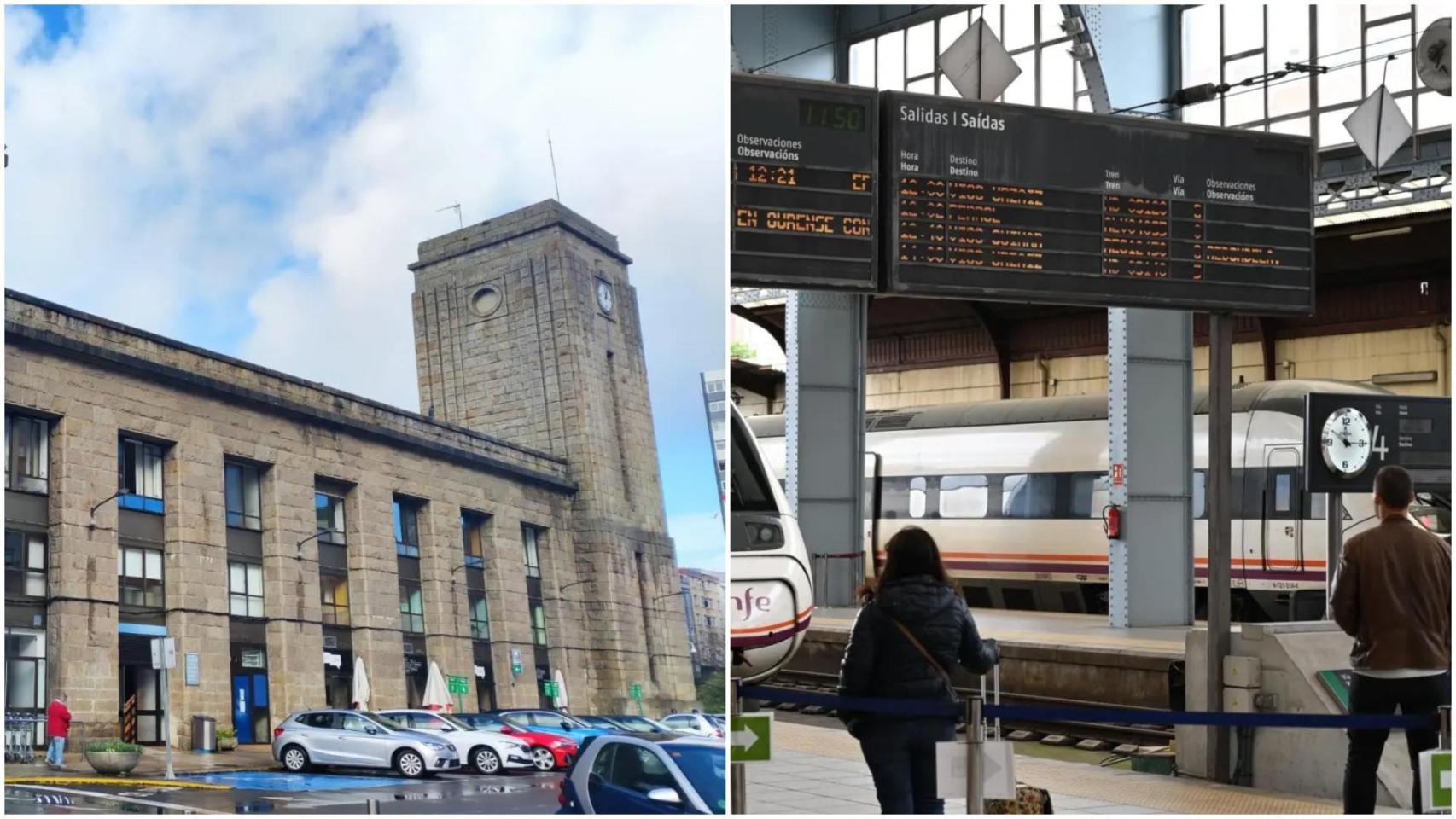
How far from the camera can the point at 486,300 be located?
5.68m

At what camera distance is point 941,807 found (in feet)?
19.5

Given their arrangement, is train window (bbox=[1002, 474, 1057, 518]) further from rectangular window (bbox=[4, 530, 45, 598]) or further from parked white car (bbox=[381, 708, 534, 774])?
rectangular window (bbox=[4, 530, 45, 598])

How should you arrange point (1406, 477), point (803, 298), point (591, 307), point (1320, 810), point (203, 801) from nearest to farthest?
point (203, 801), point (591, 307), point (1406, 477), point (1320, 810), point (803, 298)

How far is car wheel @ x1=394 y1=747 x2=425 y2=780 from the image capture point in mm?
5301

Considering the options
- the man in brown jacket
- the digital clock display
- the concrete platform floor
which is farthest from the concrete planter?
the concrete platform floor

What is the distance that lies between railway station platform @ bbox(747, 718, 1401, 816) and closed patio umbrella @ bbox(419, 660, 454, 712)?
2421mm

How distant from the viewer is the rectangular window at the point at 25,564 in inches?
191

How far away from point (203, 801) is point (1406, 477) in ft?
15.5

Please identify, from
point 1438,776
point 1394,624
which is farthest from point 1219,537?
point 1438,776

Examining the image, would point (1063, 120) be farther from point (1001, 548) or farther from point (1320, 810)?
point (1001, 548)

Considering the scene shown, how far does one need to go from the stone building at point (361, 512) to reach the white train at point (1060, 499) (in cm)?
1215

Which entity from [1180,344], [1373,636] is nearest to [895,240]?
[1373,636]

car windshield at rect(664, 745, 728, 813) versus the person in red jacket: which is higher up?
the person in red jacket

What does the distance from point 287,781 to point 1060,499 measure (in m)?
15.4
